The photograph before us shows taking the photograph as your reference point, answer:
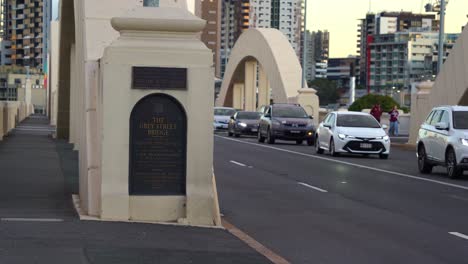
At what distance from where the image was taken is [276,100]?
85.2 metres

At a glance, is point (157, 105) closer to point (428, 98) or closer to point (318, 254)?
point (318, 254)

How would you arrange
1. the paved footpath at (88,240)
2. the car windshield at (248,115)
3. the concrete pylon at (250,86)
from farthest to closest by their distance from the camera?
the concrete pylon at (250,86) → the car windshield at (248,115) → the paved footpath at (88,240)

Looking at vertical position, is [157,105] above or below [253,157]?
above

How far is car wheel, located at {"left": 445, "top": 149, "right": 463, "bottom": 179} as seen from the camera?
25.3m

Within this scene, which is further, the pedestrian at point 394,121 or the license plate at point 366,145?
the pedestrian at point 394,121

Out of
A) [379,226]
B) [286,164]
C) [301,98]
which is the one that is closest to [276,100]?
[301,98]

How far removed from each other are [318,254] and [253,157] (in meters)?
21.8

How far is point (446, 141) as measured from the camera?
25844 millimetres

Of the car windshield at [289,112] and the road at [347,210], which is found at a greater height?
the car windshield at [289,112]

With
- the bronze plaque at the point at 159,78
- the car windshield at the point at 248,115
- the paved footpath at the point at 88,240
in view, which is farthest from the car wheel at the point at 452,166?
the car windshield at the point at 248,115

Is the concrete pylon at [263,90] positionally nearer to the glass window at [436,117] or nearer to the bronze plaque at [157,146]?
the glass window at [436,117]

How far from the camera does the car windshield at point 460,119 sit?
2602 centimetres

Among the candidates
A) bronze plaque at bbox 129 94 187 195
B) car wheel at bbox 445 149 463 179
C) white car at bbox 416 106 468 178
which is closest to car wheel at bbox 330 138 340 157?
white car at bbox 416 106 468 178

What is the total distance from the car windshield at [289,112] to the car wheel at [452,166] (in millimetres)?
20763
